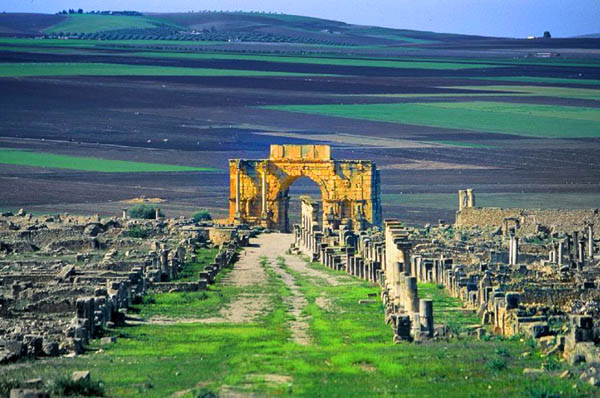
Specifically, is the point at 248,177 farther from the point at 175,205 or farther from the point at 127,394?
the point at 127,394

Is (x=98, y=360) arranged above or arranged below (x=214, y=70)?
below

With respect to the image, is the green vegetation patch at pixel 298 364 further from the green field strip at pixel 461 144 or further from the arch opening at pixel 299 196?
the green field strip at pixel 461 144

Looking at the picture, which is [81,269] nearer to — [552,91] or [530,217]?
[530,217]

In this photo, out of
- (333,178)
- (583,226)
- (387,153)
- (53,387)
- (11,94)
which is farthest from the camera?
(11,94)

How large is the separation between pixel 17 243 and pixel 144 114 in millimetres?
72062

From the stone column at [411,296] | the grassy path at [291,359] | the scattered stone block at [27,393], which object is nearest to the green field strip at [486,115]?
the grassy path at [291,359]

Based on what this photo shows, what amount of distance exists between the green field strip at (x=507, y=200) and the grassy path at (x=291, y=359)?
131 feet

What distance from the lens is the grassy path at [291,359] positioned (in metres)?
27.2

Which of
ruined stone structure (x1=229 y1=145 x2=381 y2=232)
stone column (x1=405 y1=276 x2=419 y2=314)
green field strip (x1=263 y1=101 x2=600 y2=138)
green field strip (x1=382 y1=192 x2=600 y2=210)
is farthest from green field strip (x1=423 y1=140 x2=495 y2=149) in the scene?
stone column (x1=405 y1=276 x2=419 y2=314)

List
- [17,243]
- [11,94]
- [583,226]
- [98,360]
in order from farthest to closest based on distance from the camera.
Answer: [11,94], [583,226], [17,243], [98,360]

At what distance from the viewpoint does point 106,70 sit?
581 ft

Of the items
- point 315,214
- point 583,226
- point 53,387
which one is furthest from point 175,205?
point 53,387

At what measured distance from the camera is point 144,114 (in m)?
132

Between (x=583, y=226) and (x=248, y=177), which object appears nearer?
(x=583, y=226)
